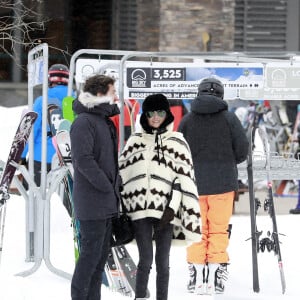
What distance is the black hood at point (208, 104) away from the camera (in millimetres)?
6578

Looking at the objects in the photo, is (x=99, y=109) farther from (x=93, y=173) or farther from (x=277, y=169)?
(x=277, y=169)

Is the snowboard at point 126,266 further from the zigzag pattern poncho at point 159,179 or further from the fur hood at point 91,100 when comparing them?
the fur hood at point 91,100

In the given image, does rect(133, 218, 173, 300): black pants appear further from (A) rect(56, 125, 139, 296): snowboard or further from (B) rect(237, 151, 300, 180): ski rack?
(B) rect(237, 151, 300, 180): ski rack

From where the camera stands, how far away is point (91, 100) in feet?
17.1

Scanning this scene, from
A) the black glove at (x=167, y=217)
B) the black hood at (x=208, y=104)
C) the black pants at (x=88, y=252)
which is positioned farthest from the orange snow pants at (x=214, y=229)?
the black pants at (x=88, y=252)

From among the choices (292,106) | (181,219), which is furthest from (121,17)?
(181,219)

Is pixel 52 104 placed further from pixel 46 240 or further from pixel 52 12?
pixel 52 12

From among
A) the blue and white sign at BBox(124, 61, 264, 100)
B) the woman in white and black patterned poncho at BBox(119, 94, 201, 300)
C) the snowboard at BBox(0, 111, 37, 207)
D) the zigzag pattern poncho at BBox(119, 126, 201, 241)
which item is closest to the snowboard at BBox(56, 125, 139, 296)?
the snowboard at BBox(0, 111, 37, 207)

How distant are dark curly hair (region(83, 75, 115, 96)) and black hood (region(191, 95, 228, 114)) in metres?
1.39

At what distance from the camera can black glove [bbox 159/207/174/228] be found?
5.47 metres

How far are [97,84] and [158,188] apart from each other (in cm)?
80

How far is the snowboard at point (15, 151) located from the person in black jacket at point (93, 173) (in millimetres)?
772

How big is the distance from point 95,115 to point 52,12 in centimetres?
912

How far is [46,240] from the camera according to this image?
6797mm
